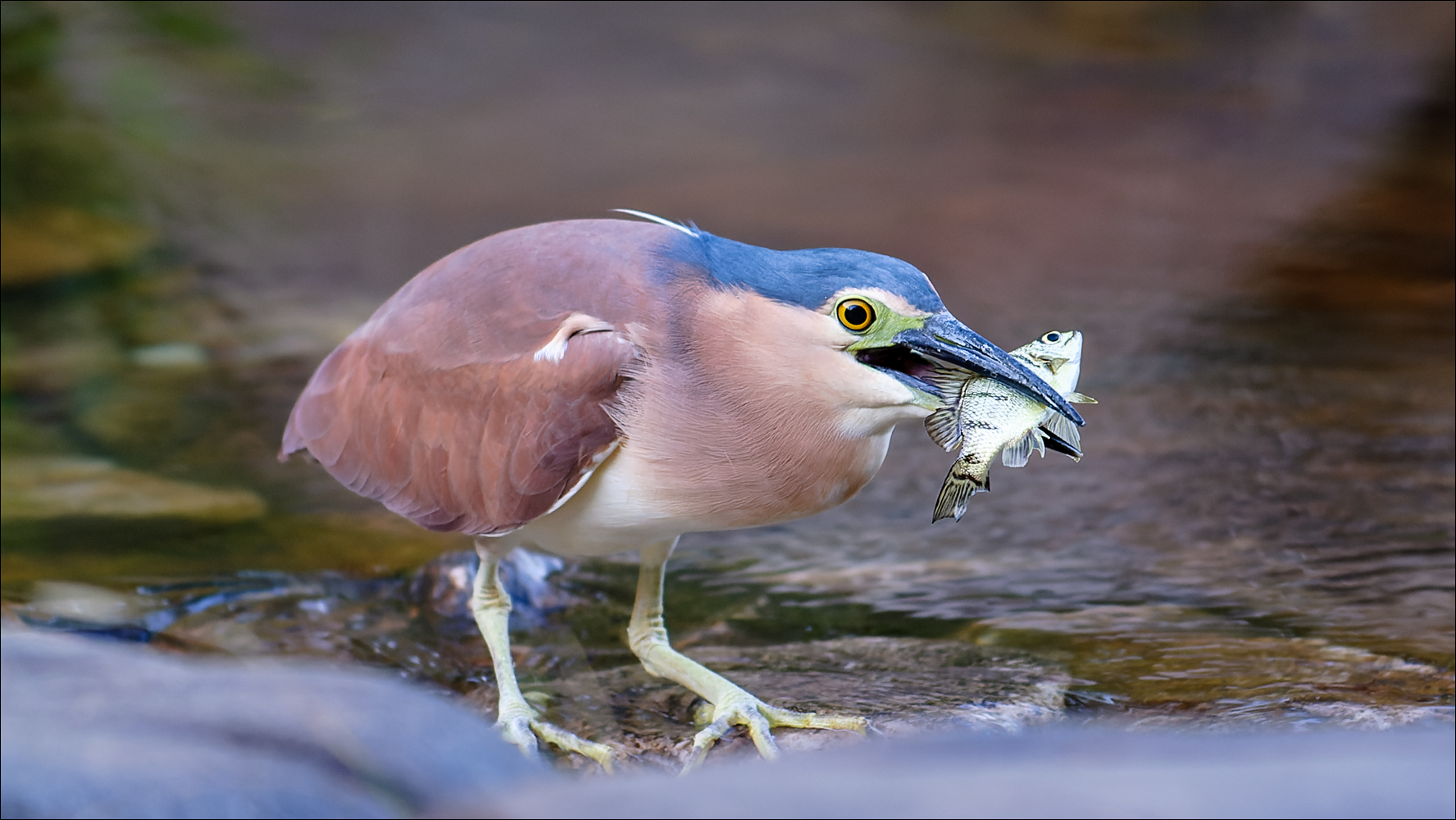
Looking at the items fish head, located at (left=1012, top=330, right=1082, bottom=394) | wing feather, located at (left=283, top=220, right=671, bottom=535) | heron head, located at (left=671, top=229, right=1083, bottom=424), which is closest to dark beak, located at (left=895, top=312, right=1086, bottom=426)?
heron head, located at (left=671, top=229, right=1083, bottom=424)

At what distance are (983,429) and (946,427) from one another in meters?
0.07

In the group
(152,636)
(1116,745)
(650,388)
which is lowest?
(152,636)

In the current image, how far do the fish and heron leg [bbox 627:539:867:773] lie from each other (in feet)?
1.77

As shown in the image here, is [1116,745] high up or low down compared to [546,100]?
down

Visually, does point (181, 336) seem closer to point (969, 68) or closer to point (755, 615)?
point (755, 615)

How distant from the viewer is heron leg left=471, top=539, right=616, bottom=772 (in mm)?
2506

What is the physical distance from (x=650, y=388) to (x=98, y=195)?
507 cm

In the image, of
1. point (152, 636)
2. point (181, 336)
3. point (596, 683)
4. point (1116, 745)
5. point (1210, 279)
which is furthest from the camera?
point (1210, 279)

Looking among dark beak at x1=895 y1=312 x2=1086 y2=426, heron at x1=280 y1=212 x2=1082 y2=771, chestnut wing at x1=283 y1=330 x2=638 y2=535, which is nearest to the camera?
dark beak at x1=895 y1=312 x2=1086 y2=426

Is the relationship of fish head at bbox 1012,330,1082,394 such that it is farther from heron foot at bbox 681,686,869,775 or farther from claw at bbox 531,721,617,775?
claw at bbox 531,721,617,775

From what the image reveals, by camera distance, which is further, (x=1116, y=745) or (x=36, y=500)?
(x=36, y=500)

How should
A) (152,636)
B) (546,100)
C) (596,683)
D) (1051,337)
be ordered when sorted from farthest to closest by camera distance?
1. (546,100)
2. (152,636)
3. (596,683)
4. (1051,337)

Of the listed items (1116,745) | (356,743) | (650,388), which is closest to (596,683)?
(650,388)

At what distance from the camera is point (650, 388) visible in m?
2.41
